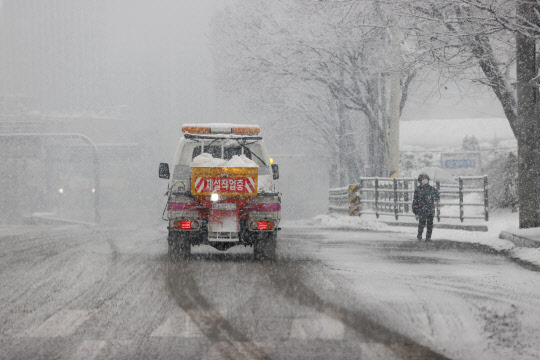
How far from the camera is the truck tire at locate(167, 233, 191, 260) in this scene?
40.3ft

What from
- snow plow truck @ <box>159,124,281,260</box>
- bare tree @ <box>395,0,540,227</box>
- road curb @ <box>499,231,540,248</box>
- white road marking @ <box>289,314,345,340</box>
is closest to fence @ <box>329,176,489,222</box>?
bare tree @ <box>395,0,540,227</box>

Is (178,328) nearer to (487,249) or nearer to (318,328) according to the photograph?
(318,328)

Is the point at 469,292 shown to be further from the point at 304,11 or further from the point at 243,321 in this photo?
the point at 304,11

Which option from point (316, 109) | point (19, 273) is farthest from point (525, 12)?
point (316, 109)

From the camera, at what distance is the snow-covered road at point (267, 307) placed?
5621 mm

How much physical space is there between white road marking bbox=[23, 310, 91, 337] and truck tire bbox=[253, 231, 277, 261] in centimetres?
534

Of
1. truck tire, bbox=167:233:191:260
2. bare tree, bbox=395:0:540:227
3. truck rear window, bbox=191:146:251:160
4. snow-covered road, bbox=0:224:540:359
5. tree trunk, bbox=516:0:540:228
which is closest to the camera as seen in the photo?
snow-covered road, bbox=0:224:540:359

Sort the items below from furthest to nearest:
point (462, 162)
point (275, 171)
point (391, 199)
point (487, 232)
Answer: point (391, 199) < point (462, 162) < point (487, 232) < point (275, 171)

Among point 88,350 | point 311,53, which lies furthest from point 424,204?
point 311,53

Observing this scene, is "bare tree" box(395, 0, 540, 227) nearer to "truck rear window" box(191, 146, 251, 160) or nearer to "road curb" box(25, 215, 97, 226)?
"truck rear window" box(191, 146, 251, 160)

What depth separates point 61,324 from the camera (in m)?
6.57

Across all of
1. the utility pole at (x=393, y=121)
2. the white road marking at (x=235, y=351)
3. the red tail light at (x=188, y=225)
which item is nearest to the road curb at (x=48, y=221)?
the utility pole at (x=393, y=121)

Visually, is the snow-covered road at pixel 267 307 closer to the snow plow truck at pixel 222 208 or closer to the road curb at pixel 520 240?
the snow plow truck at pixel 222 208

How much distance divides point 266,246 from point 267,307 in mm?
4847
